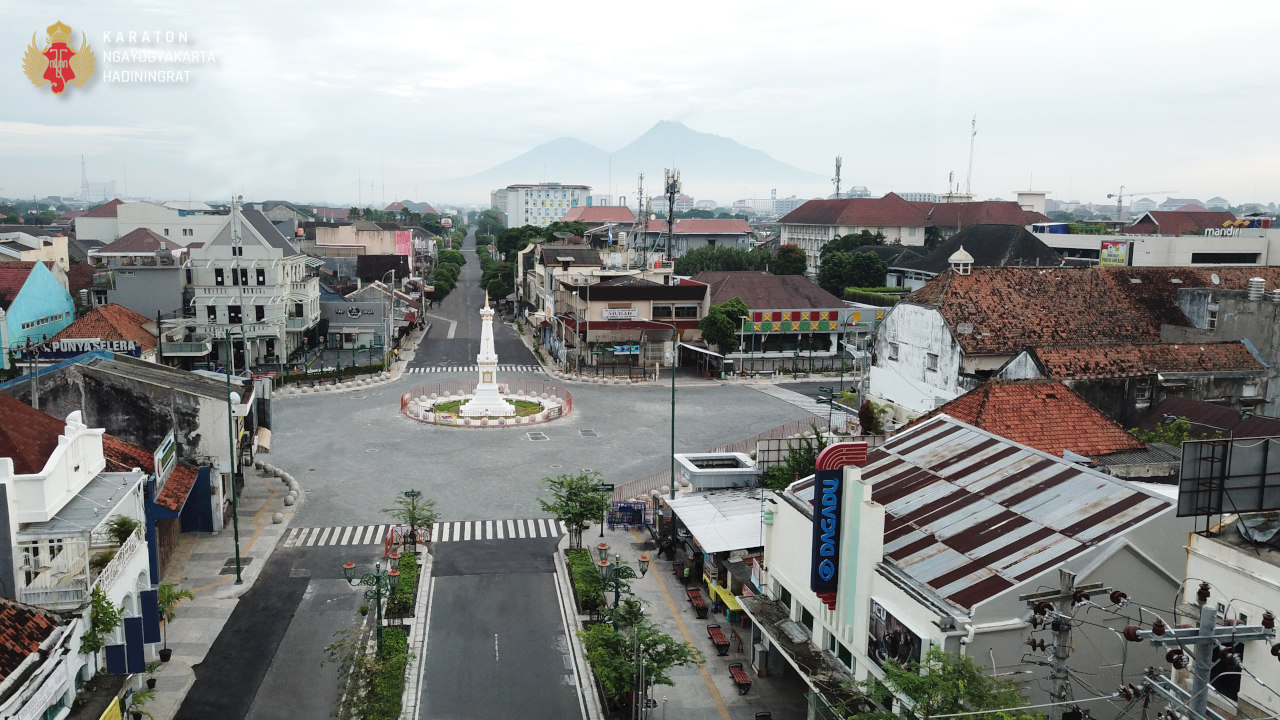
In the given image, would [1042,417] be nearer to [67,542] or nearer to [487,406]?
[67,542]

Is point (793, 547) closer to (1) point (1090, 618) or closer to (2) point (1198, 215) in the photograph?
(1) point (1090, 618)

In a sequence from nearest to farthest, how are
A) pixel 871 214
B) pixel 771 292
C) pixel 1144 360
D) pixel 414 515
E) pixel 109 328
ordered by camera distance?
pixel 414 515, pixel 1144 360, pixel 109 328, pixel 771 292, pixel 871 214

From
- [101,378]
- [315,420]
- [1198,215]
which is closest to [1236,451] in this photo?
[101,378]

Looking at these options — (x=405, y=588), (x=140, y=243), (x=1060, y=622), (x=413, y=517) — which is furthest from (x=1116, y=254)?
(x=140, y=243)

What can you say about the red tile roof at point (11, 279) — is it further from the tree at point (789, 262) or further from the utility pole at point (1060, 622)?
the tree at point (789, 262)

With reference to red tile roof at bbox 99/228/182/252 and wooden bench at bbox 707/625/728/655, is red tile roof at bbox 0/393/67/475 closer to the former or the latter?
wooden bench at bbox 707/625/728/655

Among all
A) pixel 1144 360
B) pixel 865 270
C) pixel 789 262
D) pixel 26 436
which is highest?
pixel 789 262

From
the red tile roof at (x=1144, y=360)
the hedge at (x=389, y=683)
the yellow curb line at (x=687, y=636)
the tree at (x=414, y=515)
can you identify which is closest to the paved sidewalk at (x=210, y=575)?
the tree at (x=414, y=515)
